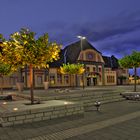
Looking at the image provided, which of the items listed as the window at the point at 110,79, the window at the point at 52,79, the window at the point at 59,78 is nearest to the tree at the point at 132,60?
the window at the point at 52,79

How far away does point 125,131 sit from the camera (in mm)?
7348

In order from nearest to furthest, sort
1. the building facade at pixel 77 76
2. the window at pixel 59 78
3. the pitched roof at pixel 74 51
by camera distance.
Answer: the building facade at pixel 77 76, the window at pixel 59 78, the pitched roof at pixel 74 51

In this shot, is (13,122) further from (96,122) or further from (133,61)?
(133,61)

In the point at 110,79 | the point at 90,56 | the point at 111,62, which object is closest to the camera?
the point at 90,56

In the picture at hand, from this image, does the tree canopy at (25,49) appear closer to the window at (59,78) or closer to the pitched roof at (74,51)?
the window at (59,78)

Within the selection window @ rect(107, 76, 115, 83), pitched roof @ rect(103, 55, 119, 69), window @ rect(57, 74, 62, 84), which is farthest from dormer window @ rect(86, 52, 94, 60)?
pitched roof @ rect(103, 55, 119, 69)

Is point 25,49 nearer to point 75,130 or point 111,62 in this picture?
point 75,130

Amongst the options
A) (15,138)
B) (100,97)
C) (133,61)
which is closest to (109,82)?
(133,61)

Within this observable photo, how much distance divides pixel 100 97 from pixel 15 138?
35.2 feet

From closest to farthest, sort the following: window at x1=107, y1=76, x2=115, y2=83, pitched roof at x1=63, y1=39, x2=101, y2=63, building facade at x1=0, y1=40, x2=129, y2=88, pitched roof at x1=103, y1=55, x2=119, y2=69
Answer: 1. building facade at x1=0, y1=40, x2=129, y2=88
2. pitched roof at x1=63, y1=39, x2=101, y2=63
3. window at x1=107, y1=76, x2=115, y2=83
4. pitched roof at x1=103, y1=55, x2=119, y2=69

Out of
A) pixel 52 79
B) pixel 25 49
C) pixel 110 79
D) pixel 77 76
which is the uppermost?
pixel 25 49

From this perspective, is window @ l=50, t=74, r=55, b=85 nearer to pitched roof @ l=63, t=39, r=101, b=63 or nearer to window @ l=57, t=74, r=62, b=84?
window @ l=57, t=74, r=62, b=84

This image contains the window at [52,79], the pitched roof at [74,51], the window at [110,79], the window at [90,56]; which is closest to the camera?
the window at [52,79]

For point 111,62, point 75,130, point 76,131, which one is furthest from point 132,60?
point 111,62
